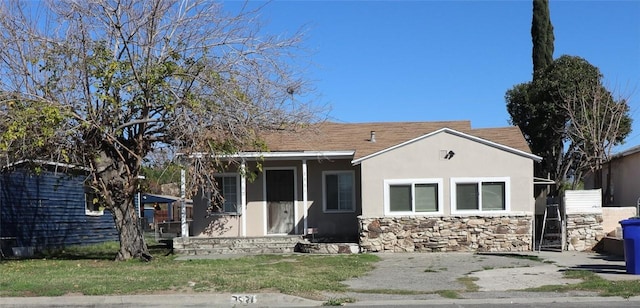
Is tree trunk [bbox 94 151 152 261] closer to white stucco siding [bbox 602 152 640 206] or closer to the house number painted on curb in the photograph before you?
the house number painted on curb

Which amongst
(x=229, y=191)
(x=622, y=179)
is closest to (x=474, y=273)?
(x=229, y=191)

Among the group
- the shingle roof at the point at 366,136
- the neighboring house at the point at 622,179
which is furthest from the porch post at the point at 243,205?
the neighboring house at the point at 622,179

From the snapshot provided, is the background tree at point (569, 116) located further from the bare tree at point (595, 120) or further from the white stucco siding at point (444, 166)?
the white stucco siding at point (444, 166)

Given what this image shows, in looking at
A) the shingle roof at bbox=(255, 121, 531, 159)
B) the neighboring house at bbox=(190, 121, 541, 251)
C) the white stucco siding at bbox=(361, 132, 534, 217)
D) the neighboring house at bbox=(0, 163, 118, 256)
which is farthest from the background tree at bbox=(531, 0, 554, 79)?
the neighboring house at bbox=(0, 163, 118, 256)

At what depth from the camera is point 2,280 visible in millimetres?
12188

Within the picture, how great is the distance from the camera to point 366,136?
2273 cm

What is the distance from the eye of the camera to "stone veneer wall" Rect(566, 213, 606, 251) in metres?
17.6

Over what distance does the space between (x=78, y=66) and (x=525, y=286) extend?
35.9ft

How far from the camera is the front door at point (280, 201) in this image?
2072 centimetres

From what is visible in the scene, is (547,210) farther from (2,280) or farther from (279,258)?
(2,280)

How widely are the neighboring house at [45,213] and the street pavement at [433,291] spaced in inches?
343

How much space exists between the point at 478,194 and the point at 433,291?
803cm

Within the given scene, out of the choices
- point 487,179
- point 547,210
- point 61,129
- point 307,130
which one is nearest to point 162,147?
point 61,129

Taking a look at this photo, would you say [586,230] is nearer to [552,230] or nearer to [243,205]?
[552,230]
